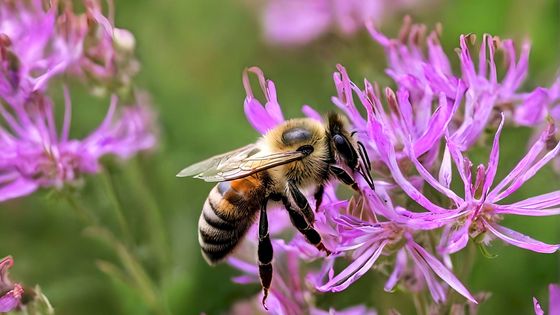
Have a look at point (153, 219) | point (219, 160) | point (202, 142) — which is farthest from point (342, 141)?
point (202, 142)

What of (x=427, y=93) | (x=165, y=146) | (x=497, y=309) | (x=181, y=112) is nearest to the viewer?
(x=427, y=93)

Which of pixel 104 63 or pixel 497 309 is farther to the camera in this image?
pixel 497 309

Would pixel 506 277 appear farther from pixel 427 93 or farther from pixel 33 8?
pixel 33 8

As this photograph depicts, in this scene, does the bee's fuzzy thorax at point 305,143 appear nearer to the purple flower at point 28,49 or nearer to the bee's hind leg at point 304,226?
the bee's hind leg at point 304,226

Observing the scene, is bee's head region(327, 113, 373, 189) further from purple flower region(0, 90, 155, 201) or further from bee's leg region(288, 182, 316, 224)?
purple flower region(0, 90, 155, 201)

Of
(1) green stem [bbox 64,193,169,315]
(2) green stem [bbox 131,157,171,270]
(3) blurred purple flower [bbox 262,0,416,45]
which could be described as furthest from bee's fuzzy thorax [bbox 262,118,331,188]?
(3) blurred purple flower [bbox 262,0,416,45]

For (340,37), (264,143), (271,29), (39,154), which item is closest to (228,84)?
(271,29)
